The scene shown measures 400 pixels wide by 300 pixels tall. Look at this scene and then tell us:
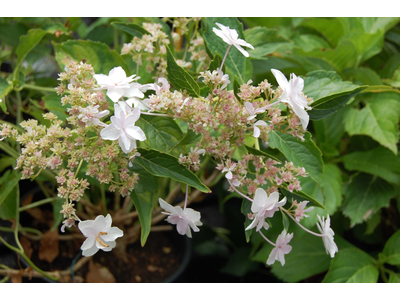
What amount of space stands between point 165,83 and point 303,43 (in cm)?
60

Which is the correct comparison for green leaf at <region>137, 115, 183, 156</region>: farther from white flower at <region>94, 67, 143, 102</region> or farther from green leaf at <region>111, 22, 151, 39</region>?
green leaf at <region>111, 22, 151, 39</region>

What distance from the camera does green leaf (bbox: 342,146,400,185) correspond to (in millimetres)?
778

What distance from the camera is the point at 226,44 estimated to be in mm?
552

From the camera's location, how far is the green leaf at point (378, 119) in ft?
2.42

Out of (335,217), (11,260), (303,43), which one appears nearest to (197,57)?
(303,43)

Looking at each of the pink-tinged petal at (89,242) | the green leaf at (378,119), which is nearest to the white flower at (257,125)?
the pink-tinged petal at (89,242)

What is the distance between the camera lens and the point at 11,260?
2.92 feet

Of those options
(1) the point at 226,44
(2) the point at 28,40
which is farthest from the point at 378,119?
(2) the point at 28,40

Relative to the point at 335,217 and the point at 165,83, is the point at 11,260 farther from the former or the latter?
the point at 335,217

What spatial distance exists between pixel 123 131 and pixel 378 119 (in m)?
0.63

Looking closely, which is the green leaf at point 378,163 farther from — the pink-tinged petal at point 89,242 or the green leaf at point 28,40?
the green leaf at point 28,40

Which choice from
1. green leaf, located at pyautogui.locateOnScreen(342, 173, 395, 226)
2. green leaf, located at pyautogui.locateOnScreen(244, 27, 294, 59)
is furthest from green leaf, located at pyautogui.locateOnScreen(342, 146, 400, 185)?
green leaf, located at pyautogui.locateOnScreen(244, 27, 294, 59)

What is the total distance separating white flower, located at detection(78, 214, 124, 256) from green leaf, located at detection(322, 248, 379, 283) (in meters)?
0.57

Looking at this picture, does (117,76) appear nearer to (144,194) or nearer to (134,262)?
(144,194)
